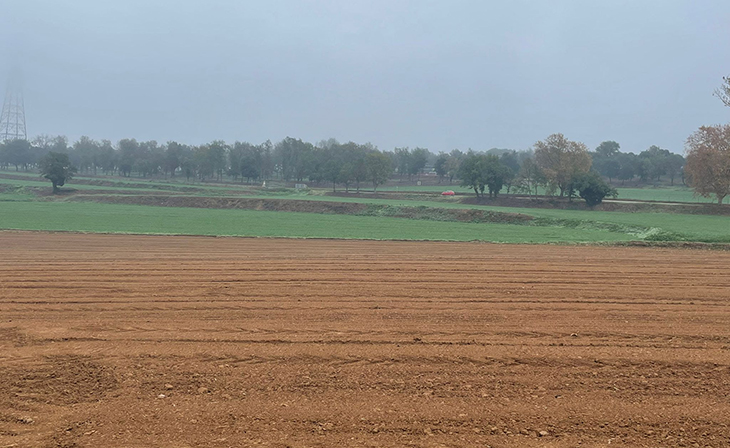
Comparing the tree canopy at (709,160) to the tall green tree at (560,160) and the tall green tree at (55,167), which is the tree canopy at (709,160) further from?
the tall green tree at (55,167)

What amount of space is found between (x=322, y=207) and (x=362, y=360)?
6110 centimetres

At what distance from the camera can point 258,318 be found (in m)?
10.5

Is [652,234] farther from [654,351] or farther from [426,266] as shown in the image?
[654,351]

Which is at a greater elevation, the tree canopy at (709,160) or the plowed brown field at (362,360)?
the tree canopy at (709,160)

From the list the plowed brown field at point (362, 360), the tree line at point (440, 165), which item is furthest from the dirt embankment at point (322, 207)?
the plowed brown field at point (362, 360)

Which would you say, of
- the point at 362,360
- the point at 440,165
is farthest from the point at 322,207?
the point at 440,165

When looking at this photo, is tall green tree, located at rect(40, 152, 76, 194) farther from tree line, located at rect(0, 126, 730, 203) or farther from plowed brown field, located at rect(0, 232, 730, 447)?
plowed brown field, located at rect(0, 232, 730, 447)

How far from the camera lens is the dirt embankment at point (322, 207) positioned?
56.5m

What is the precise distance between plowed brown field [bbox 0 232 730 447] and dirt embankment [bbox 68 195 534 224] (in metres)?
41.1

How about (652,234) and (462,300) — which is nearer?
(462,300)

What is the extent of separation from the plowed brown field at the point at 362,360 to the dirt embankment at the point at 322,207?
41.1m

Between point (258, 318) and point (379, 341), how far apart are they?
113 inches

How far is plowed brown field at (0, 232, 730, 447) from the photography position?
6.00 metres

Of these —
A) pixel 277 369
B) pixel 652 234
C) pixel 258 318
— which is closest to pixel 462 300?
pixel 258 318
